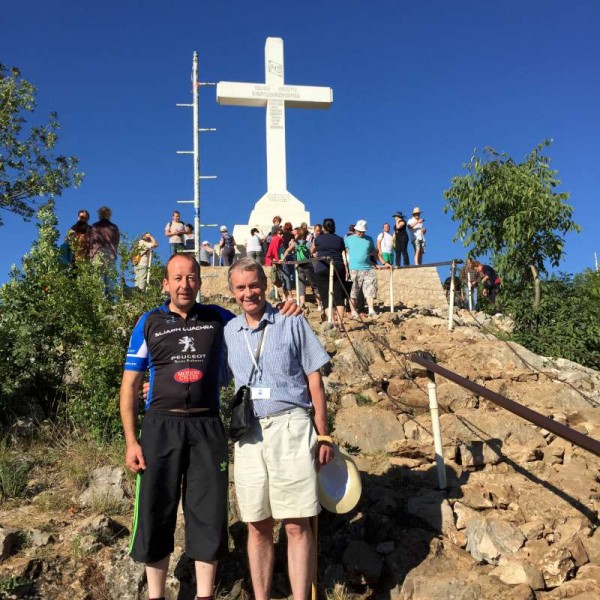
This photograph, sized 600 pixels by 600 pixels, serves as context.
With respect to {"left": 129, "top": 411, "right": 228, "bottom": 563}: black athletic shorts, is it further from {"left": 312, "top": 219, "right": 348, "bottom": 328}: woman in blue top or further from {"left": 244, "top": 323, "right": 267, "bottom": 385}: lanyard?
{"left": 312, "top": 219, "right": 348, "bottom": 328}: woman in blue top

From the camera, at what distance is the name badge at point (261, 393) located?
9.30ft

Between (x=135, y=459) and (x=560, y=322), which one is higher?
(x=560, y=322)

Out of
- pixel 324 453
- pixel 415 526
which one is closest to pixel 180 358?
pixel 324 453

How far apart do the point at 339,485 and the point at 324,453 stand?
0.93 ft

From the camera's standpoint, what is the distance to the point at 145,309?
17.0ft

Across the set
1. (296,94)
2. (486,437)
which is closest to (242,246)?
(296,94)

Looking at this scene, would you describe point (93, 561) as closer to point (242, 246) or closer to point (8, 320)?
point (8, 320)

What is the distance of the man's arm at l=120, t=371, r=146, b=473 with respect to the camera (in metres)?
2.88

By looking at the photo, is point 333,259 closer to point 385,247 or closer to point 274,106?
point 385,247

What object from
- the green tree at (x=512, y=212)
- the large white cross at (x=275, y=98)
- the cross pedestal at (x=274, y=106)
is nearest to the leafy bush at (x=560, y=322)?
the green tree at (x=512, y=212)

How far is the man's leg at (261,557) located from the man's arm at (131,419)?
25.4 inches

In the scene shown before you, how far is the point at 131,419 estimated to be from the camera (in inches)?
116

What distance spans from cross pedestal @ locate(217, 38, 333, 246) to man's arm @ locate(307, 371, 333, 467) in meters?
13.9

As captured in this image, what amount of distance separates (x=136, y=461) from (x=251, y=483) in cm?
59
